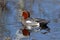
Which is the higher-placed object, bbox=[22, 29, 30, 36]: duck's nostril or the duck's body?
the duck's body

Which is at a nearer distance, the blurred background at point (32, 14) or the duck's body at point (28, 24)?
the duck's body at point (28, 24)

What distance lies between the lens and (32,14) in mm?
3342

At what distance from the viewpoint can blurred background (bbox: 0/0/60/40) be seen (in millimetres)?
2807

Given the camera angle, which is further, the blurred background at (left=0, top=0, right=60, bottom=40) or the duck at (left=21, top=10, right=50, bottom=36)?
the blurred background at (left=0, top=0, right=60, bottom=40)

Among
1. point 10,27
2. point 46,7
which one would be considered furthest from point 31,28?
point 46,7

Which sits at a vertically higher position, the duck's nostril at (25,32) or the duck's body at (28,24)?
the duck's body at (28,24)

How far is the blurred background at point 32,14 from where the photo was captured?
2807 mm

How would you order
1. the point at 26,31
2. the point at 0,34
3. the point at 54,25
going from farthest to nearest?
the point at 54,25 → the point at 0,34 → the point at 26,31

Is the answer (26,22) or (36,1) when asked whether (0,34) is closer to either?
(26,22)

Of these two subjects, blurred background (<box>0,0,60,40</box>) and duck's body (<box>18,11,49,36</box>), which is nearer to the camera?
duck's body (<box>18,11,49,36</box>)

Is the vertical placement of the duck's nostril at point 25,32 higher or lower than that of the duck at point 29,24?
lower

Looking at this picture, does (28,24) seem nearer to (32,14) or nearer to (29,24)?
(29,24)

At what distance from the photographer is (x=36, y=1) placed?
12.5 feet

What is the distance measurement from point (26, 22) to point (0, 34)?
309 millimetres
